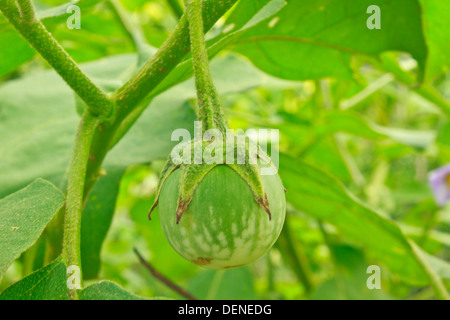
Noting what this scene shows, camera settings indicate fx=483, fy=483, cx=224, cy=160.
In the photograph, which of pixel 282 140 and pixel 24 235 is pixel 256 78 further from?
pixel 282 140

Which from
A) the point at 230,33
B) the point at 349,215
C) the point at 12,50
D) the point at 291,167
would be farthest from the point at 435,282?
the point at 12,50

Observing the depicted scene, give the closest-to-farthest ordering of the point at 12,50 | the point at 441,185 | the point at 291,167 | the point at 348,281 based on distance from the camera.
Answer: the point at 12,50
the point at 291,167
the point at 348,281
the point at 441,185

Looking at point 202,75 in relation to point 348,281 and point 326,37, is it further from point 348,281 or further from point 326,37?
point 348,281

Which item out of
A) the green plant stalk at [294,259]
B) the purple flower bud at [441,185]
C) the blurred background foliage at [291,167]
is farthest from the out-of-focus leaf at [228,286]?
the purple flower bud at [441,185]

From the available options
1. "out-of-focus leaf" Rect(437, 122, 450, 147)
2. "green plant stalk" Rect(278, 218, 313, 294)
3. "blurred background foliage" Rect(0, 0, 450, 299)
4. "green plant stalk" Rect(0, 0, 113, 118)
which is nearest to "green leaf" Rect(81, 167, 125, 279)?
"blurred background foliage" Rect(0, 0, 450, 299)

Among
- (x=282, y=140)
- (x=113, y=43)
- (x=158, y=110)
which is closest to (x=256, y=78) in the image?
(x=158, y=110)

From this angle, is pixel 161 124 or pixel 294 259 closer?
pixel 161 124
